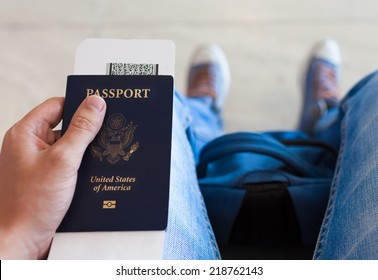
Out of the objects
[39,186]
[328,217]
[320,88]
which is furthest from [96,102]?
[320,88]

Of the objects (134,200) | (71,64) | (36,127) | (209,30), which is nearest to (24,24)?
(71,64)

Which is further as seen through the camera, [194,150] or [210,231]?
[194,150]

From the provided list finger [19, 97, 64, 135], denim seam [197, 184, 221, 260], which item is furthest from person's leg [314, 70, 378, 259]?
finger [19, 97, 64, 135]

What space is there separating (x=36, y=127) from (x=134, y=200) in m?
0.17

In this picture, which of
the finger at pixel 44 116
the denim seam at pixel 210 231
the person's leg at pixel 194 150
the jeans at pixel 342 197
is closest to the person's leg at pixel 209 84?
the person's leg at pixel 194 150

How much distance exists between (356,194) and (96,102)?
0.37m

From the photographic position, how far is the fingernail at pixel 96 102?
0.52m

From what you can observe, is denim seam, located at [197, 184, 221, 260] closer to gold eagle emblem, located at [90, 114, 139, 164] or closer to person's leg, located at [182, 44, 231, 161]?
gold eagle emblem, located at [90, 114, 139, 164]

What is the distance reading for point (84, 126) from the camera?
51cm

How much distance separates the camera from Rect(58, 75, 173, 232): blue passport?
500 mm

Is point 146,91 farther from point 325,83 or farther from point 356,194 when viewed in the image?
point 325,83

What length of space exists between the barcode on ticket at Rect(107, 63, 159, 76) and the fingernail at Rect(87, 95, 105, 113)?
6 cm

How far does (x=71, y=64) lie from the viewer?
3.62 feet
